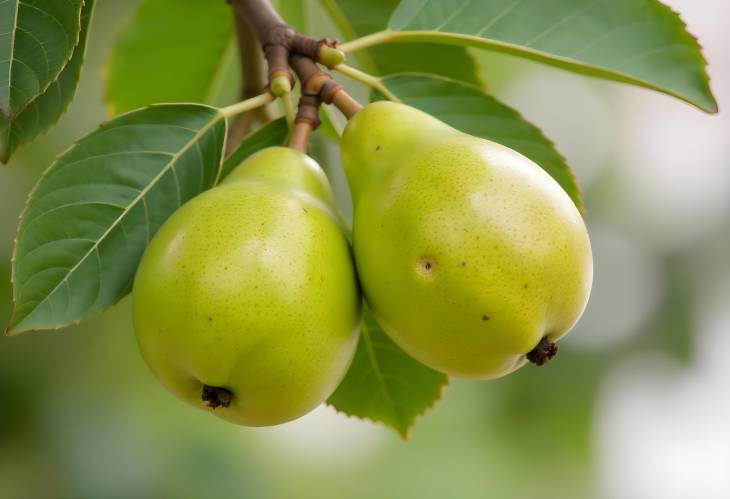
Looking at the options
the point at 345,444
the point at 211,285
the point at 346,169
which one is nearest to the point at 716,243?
the point at 345,444

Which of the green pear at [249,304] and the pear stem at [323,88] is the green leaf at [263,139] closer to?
the pear stem at [323,88]

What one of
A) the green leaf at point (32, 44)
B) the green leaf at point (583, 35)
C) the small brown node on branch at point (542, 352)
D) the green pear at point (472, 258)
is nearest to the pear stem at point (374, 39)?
the green leaf at point (583, 35)

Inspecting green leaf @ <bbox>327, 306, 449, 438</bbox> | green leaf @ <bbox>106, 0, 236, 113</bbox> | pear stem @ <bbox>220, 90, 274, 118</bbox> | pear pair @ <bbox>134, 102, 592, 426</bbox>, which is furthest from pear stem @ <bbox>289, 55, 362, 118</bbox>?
green leaf @ <bbox>106, 0, 236, 113</bbox>

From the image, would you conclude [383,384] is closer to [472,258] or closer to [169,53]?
[472,258]

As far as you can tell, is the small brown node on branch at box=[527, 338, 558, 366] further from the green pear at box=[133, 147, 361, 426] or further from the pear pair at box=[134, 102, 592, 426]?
the green pear at box=[133, 147, 361, 426]

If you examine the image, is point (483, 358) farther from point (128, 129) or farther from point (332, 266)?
point (128, 129)

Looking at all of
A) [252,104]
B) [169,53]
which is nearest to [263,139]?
[252,104]
